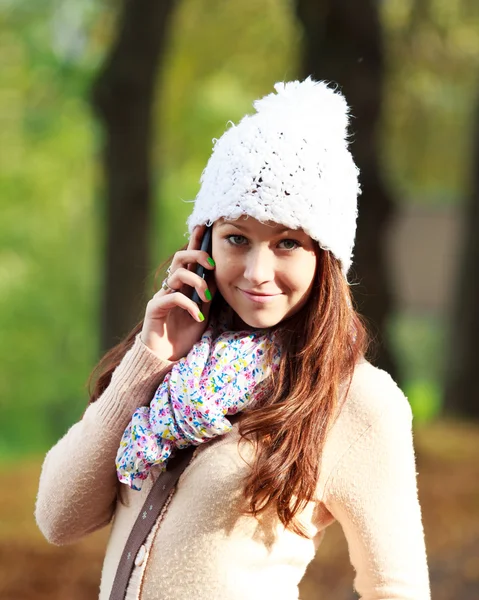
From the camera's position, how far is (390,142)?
550 inches

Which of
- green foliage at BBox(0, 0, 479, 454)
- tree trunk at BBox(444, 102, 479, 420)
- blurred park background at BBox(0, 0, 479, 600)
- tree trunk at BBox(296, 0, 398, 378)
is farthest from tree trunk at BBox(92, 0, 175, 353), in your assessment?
tree trunk at BBox(444, 102, 479, 420)

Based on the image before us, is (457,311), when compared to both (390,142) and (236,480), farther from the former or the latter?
(236,480)

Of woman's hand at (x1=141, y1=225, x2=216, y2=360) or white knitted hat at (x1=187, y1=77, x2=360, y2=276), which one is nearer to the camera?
white knitted hat at (x1=187, y1=77, x2=360, y2=276)

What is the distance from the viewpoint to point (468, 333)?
934cm

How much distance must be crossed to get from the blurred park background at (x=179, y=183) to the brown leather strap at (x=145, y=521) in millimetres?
898

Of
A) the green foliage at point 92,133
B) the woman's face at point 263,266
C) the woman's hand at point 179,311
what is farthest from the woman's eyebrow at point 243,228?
the green foliage at point 92,133

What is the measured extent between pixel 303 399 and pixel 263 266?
31 centimetres

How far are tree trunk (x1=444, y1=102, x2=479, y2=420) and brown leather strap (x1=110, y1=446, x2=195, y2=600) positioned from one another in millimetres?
7438

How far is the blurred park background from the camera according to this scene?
6141mm

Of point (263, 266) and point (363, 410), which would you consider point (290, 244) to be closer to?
point (263, 266)

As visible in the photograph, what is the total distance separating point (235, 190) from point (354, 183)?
29 centimetres

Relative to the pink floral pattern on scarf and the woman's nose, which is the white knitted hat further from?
the pink floral pattern on scarf

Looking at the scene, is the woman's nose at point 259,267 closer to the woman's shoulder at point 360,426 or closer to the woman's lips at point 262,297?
the woman's lips at point 262,297

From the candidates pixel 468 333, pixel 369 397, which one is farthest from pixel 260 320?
pixel 468 333
